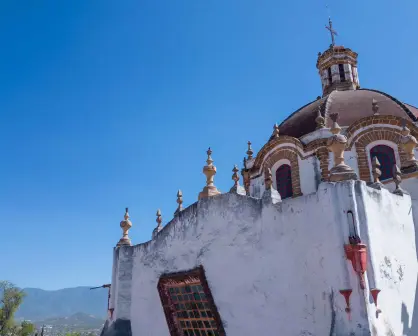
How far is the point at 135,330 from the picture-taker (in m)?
9.02

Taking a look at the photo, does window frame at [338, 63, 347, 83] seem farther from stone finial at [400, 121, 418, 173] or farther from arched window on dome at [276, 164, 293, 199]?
stone finial at [400, 121, 418, 173]

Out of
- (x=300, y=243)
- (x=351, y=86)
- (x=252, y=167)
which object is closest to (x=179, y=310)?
(x=300, y=243)

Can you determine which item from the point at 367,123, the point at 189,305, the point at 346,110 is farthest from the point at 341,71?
the point at 189,305

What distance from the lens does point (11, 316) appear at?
108ft

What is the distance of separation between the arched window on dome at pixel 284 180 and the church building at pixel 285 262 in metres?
1.88

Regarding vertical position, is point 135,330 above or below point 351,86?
below

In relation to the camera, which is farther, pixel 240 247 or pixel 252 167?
pixel 252 167

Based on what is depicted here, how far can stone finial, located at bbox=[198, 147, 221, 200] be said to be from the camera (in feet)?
27.2

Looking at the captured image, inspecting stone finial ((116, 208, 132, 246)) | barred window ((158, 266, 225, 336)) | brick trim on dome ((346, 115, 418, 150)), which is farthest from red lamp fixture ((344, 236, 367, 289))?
brick trim on dome ((346, 115, 418, 150))

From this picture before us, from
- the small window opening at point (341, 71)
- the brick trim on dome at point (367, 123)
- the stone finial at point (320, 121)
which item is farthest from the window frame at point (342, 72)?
the brick trim on dome at point (367, 123)

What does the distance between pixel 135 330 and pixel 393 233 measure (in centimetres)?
574

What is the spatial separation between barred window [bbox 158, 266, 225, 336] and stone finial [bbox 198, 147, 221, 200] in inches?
57.9

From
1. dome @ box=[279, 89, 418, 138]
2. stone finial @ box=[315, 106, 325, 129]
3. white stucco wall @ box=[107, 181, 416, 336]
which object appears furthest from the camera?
dome @ box=[279, 89, 418, 138]

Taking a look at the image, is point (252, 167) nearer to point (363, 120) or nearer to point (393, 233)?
point (363, 120)
